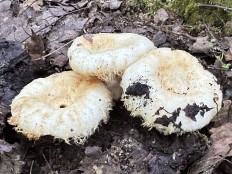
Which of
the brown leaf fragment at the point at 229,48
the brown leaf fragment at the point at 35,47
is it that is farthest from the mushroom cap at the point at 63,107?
the brown leaf fragment at the point at 229,48

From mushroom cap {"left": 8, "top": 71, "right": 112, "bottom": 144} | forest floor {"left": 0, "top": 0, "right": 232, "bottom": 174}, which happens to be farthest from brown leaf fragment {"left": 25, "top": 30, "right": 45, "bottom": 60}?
mushroom cap {"left": 8, "top": 71, "right": 112, "bottom": 144}

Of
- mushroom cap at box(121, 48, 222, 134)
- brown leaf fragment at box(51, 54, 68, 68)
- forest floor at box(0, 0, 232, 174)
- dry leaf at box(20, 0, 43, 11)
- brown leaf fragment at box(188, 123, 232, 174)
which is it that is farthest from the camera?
dry leaf at box(20, 0, 43, 11)

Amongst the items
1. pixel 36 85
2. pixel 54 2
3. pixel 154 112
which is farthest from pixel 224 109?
pixel 54 2

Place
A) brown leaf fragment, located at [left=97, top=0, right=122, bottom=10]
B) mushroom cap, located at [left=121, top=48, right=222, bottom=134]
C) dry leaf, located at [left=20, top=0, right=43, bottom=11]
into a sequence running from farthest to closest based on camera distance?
dry leaf, located at [left=20, top=0, right=43, bottom=11] → brown leaf fragment, located at [left=97, top=0, right=122, bottom=10] → mushroom cap, located at [left=121, top=48, right=222, bottom=134]

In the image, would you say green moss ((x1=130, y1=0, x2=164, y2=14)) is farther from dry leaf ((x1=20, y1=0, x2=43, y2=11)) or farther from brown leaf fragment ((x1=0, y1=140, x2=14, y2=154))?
brown leaf fragment ((x1=0, y1=140, x2=14, y2=154))

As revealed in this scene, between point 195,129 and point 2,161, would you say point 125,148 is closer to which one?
point 195,129

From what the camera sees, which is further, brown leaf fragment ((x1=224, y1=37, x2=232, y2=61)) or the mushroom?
brown leaf fragment ((x1=224, y1=37, x2=232, y2=61))

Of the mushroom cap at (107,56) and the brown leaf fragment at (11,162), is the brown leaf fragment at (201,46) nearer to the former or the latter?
the mushroom cap at (107,56)
